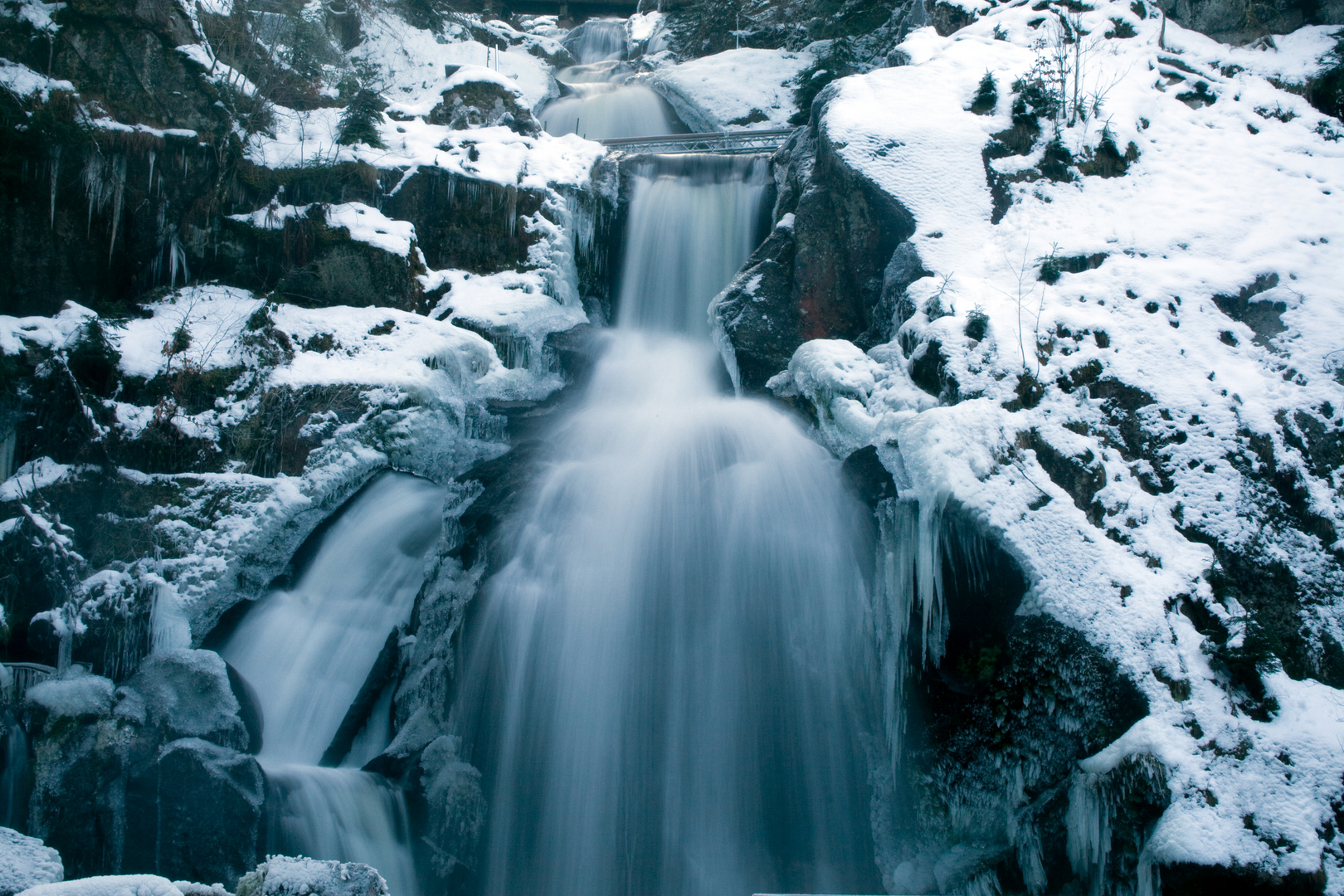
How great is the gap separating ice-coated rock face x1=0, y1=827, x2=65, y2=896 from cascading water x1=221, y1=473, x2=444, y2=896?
1261 mm

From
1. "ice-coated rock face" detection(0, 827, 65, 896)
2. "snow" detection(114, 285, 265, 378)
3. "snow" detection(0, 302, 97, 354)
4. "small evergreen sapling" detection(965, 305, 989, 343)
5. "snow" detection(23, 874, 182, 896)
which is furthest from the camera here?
"snow" detection(114, 285, 265, 378)

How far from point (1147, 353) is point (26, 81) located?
35.8 feet

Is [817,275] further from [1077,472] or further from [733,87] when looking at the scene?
[733,87]

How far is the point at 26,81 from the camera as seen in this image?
24.4ft

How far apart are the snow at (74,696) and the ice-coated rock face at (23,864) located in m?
1.35

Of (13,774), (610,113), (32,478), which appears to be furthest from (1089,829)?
(610,113)

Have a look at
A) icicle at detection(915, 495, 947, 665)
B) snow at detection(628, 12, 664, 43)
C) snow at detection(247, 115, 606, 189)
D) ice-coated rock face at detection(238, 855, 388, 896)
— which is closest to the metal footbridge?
snow at detection(247, 115, 606, 189)

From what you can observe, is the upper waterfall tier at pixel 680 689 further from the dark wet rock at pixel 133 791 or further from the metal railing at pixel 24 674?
the metal railing at pixel 24 674

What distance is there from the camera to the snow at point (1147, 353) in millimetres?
3654

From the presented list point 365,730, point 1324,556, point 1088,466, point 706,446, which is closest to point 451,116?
point 706,446

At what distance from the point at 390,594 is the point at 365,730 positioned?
1.12 meters

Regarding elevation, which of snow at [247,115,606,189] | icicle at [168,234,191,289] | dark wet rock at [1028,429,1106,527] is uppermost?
snow at [247,115,606,189]

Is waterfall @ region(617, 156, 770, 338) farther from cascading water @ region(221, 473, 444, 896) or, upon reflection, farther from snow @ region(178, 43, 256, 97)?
snow @ region(178, 43, 256, 97)

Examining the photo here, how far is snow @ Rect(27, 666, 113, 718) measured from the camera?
4.47m
